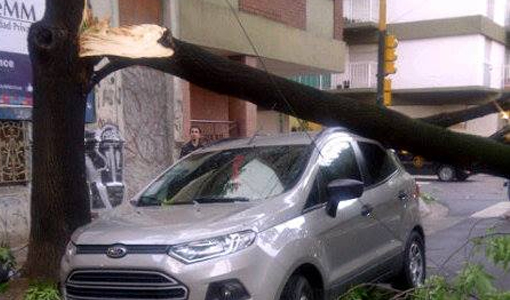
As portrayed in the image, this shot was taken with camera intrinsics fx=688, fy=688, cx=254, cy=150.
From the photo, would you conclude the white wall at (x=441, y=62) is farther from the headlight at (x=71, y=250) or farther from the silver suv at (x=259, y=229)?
the headlight at (x=71, y=250)

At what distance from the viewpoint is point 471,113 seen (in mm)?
5129

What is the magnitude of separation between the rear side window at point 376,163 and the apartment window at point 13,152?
511cm

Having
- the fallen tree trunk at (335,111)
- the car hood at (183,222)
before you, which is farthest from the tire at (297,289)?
the fallen tree trunk at (335,111)

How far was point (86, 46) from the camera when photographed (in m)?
5.12

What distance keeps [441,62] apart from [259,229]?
1166 inches

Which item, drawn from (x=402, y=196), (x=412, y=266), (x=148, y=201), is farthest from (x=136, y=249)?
(x=412, y=266)

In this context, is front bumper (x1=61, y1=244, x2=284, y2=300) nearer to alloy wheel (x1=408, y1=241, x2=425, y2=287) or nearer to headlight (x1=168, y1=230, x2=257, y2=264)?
headlight (x1=168, y1=230, x2=257, y2=264)

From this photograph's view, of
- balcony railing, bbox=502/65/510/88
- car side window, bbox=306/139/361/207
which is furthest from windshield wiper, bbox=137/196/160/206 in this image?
balcony railing, bbox=502/65/510/88

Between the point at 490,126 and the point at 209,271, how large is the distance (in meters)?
31.5

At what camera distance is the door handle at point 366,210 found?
19.3ft

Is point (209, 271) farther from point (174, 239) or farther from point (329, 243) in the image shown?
point (329, 243)

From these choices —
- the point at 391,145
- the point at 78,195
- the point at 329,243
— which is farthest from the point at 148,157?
the point at 391,145

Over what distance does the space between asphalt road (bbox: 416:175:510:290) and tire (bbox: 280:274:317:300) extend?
1.08 meters

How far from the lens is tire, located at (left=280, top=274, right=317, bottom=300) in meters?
4.68
